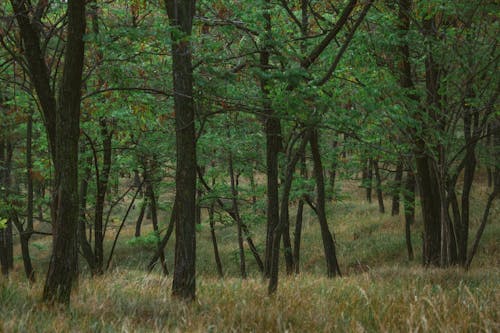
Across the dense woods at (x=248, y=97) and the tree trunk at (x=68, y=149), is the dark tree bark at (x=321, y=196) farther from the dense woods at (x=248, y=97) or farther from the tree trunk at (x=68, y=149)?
the tree trunk at (x=68, y=149)

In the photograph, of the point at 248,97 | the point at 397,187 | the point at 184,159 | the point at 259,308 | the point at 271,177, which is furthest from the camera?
the point at 397,187

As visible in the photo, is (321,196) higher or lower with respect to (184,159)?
lower

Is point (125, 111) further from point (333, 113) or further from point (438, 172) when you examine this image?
point (438, 172)

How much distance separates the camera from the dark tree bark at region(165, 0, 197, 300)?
16.7 feet

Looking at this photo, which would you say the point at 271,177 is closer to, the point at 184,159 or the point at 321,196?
the point at 184,159

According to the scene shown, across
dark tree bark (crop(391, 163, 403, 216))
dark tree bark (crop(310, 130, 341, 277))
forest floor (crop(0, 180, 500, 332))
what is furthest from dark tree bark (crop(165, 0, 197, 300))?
dark tree bark (crop(391, 163, 403, 216))

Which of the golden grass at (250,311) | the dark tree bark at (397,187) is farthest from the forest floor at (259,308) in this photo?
the dark tree bark at (397,187)

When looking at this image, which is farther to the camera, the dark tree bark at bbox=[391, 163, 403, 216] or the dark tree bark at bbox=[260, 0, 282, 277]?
the dark tree bark at bbox=[391, 163, 403, 216]

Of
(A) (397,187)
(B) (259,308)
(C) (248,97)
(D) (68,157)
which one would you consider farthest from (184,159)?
(A) (397,187)

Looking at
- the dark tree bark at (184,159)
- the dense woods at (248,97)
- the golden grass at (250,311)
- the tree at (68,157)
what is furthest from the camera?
the dark tree bark at (184,159)

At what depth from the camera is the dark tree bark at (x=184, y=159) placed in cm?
509

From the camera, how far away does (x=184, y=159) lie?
5234 millimetres

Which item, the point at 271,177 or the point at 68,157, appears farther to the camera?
the point at 271,177

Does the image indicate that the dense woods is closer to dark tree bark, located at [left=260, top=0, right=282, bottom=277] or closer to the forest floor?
dark tree bark, located at [left=260, top=0, right=282, bottom=277]
